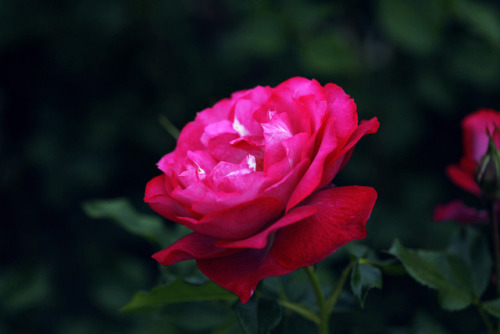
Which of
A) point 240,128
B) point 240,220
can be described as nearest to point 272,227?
point 240,220

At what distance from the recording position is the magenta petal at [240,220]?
393 mm

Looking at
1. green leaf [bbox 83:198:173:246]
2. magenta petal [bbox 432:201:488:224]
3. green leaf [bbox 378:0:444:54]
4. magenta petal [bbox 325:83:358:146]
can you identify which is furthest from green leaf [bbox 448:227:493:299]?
green leaf [bbox 378:0:444:54]

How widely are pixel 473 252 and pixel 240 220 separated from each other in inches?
13.1

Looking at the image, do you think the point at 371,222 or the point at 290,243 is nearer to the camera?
the point at 290,243

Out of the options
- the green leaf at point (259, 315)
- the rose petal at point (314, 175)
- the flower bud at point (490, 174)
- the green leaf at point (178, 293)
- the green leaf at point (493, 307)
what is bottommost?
the green leaf at point (493, 307)

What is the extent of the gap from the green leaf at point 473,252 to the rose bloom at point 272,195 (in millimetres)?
231

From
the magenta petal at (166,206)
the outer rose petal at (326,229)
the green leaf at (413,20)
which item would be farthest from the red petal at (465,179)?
the green leaf at (413,20)

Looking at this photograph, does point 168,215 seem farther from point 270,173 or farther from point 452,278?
point 452,278

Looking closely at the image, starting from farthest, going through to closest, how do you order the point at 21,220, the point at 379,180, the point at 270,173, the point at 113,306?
1. the point at 21,220
2. the point at 379,180
3. the point at 113,306
4. the point at 270,173

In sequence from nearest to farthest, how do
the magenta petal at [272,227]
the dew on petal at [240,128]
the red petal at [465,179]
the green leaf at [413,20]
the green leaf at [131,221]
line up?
1. the magenta petal at [272,227]
2. the dew on petal at [240,128]
3. the red petal at [465,179]
4. the green leaf at [131,221]
5. the green leaf at [413,20]

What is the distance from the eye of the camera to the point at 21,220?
62.3 inches

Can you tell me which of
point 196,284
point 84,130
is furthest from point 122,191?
point 196,284

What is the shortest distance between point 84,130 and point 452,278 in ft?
3.86

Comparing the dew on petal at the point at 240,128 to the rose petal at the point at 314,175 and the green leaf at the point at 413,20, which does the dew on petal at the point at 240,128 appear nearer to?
the rose petal at the point at 314,175
